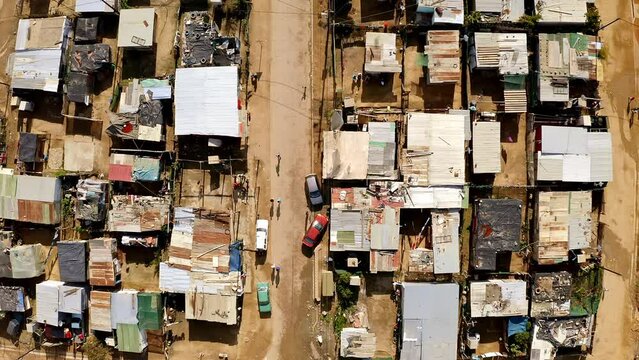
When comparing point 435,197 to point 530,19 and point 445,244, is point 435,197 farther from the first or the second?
point 530,19

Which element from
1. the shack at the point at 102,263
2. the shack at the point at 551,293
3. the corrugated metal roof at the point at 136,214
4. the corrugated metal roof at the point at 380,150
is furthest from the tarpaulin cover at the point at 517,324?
the shack at the point at 102,263

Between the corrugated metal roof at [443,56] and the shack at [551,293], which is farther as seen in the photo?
the shack at [551,293]

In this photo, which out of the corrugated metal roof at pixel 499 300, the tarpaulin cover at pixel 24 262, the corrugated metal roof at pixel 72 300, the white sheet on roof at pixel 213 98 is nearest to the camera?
the corrugated metal roof at pixel 499 300

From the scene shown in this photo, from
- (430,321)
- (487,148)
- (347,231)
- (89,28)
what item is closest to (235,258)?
(347,231)

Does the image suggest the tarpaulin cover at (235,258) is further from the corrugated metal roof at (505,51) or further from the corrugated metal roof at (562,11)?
the corrugated metal roof at (562,11)

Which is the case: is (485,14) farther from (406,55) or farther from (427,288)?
(427,288)
